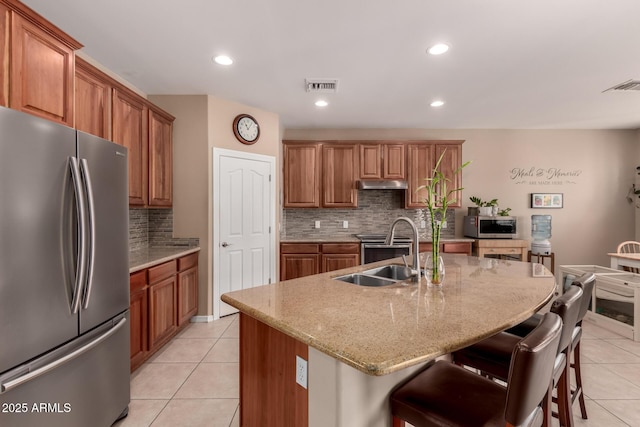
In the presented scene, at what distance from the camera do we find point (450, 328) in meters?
1.17

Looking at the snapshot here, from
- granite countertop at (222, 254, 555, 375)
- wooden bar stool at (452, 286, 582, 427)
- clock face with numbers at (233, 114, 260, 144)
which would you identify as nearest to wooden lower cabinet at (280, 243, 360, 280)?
clock face with numbers at (233, 114, 260, 144)

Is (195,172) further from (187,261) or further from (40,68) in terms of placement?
(40,68)

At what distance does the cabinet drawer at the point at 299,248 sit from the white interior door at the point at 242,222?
214mm

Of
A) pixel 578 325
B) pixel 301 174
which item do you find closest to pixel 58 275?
pixel 578 325

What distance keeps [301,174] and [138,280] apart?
9.36 feet

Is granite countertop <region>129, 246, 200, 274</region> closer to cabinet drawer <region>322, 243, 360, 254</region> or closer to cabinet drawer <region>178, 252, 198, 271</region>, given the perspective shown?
cabinet drawer <region>178, 252, 198, 271</region>

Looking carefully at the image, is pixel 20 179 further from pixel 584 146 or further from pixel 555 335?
pixel 584 146

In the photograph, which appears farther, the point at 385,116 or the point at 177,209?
the point at 385,116

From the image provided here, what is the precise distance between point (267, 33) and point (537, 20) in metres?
1.92

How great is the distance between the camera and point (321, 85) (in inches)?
133

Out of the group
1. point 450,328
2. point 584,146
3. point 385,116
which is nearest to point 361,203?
point 385,116

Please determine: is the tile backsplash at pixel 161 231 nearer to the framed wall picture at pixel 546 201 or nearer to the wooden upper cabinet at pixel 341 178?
the wooden upper cabinet at pixel 341 178

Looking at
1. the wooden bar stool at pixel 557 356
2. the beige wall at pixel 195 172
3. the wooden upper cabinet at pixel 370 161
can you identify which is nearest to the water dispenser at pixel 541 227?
the wooden upper cabinet at pixel 370 161

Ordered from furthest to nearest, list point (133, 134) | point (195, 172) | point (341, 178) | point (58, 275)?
point (341, 178)
point (195, 172)
point (133, 134)
point (58, 275)
